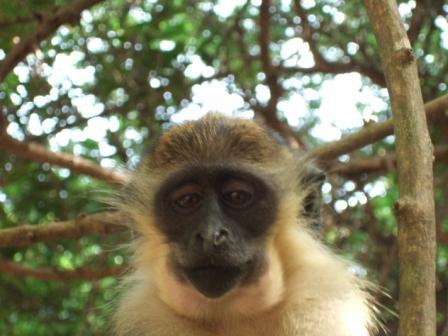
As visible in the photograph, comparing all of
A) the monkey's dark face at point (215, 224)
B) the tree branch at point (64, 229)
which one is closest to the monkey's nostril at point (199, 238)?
the monkey's dark face at point (215, 224)

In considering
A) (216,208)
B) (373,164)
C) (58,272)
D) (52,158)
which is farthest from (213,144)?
(373,164)

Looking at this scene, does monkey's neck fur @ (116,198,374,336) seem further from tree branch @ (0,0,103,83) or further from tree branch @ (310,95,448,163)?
tree branch @ (0,0,103,83)

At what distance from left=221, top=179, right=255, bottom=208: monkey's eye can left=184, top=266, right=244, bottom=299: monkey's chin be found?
382 millimetres

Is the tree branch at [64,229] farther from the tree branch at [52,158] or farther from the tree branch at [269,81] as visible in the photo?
the tree branch at [269,81]

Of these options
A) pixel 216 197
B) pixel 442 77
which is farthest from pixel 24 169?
pixel 442 77

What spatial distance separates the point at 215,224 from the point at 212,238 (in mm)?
99

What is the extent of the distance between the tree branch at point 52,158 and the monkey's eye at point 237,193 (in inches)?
75.8

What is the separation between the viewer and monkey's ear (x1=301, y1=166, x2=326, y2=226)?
4053mm

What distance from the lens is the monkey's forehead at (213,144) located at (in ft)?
12.5

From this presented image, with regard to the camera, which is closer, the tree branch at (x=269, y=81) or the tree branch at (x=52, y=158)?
the tree branch at (x=52, y=158)

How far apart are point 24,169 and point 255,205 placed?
8.53ft

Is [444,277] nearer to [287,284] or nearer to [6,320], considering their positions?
[287,284]

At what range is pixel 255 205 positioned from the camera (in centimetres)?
363

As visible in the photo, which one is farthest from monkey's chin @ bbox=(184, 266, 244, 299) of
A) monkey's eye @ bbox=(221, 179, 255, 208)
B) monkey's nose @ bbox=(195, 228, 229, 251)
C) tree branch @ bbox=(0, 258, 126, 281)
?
tree branch @ bbox=(0, 258, 126, 281)
